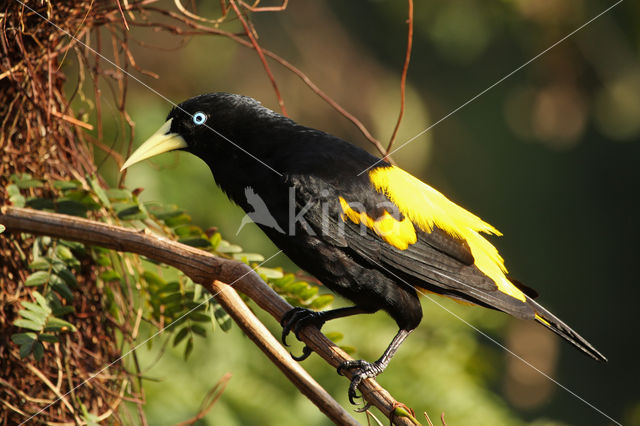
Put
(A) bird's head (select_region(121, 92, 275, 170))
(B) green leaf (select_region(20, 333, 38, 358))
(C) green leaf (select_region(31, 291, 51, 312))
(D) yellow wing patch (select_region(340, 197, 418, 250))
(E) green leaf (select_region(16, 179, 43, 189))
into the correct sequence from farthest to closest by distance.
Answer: (A) bird's head (select_region(121, 92, 275, 170))
(D) yellow wing patch (select_region(340, 197, 418, 250))
(E) green leaf (select_region(16, 179, 43, 189))
(C) green leaf (select_region(31, 291, 51, 312))
(B) green leaf (select_region(20, 333, 38, 358))

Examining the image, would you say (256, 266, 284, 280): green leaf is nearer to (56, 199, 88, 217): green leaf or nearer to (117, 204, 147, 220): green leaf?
(117, 204, 147, 220): green leaf

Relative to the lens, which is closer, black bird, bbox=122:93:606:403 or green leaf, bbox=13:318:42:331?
green leaf, bbox=13:318:42:331

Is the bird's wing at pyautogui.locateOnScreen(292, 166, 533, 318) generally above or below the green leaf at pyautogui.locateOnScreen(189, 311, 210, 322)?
above

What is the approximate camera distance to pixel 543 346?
7.15 m

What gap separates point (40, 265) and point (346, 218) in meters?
0.88

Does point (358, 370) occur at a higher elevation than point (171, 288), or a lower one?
lower

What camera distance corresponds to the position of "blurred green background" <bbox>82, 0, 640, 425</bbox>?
2914mm

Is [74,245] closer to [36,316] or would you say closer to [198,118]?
[36,316]

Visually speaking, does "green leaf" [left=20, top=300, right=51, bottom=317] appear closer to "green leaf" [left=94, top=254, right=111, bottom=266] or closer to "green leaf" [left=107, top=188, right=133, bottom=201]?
"green leaf" [left=94, top=254, right=111, bottom=266]

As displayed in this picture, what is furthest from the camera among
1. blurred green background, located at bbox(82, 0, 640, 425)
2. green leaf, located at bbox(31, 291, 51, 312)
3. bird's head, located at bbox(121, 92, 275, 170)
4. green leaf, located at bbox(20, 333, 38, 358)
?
blurred green background, located at bbox(82, 0, 640, 425)

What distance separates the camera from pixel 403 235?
7.47 ft

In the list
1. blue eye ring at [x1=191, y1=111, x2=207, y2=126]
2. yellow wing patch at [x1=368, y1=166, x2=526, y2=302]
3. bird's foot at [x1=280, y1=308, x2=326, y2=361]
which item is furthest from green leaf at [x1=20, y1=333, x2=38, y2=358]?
yellow wing patch at [x1=368, y1=166, x2=526, y2=302]

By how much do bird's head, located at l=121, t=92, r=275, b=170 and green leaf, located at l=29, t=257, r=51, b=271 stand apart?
0.52 m

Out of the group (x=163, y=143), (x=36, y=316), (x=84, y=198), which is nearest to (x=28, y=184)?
(x=84, y=198)
